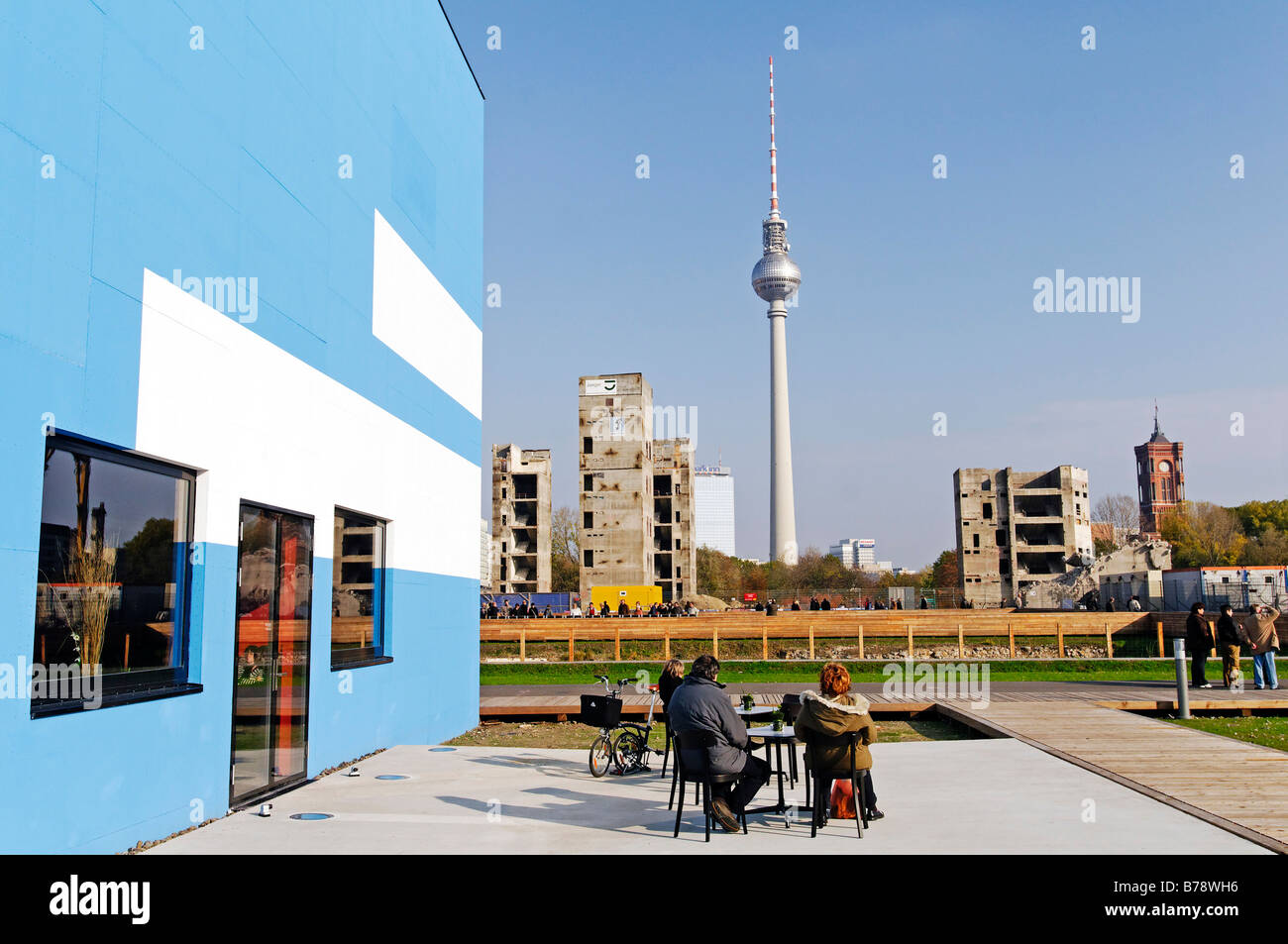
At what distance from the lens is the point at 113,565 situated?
6.84 meters

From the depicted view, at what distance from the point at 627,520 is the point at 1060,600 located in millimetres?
29646

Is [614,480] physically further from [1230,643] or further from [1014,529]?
[1230,643]

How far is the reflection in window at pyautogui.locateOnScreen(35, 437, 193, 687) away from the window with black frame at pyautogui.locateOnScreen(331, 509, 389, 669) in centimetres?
317

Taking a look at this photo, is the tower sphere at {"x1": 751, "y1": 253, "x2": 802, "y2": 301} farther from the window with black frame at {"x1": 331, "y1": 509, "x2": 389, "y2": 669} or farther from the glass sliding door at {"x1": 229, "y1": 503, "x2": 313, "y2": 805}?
the glass sliding door at {"x1": 229, "y1": 503, "x2": 313, "y2": 805}

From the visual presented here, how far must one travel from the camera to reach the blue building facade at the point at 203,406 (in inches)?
236

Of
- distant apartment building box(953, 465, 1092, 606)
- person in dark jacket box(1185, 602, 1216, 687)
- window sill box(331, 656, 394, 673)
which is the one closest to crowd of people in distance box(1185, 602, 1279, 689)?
person in dark jacket box(1185, 602, 1216, 687)

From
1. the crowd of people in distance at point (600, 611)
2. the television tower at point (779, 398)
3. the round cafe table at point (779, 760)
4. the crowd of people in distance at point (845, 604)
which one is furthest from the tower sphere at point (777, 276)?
the round cafe table at point (779, 760)

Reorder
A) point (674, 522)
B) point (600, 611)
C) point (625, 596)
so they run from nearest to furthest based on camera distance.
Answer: point (600, 611) → point (625, 596) → point (674, 522)

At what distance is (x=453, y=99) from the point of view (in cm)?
1592

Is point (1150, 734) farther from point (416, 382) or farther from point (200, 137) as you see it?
point (200, 137)

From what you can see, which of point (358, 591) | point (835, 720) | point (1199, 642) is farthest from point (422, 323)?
point (1199, 642)

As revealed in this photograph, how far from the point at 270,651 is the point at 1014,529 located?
67.4m

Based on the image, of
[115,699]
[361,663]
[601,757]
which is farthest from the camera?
[361,663]
